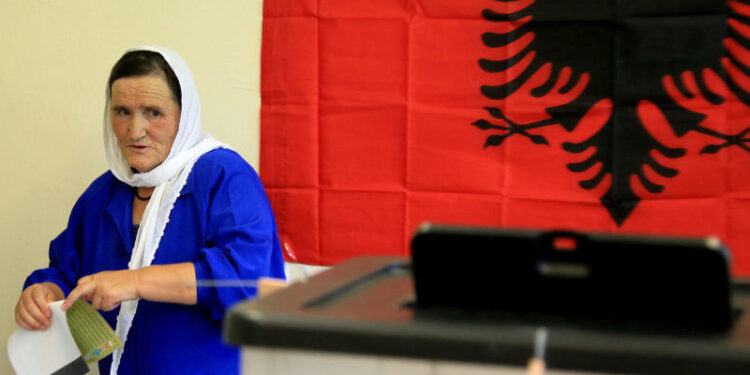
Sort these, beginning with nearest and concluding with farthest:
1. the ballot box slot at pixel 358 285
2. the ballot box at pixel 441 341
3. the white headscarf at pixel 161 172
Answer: the ballot box at pixel 441 341 < the ballot box slot at pixel 358 285 < the white headscarf at pixel 161 172

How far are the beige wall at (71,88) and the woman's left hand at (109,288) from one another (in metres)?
0.59

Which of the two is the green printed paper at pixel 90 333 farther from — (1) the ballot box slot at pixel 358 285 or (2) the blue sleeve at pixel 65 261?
(1) the ballot box slot at pixel 358 285

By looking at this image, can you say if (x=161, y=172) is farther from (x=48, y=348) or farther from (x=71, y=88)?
(x=71, y=88)

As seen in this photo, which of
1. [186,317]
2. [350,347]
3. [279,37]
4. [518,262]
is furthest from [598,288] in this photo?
[279,37]

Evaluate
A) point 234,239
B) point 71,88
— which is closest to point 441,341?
point 234,239

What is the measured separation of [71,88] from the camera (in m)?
2.30

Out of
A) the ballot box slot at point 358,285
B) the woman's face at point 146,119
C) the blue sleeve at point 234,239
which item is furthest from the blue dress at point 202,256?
the ballot box slot at point 358,285

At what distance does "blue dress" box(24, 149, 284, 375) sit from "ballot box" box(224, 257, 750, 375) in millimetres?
1015

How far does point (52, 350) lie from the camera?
5.58 ft

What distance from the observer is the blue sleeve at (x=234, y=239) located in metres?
1.68

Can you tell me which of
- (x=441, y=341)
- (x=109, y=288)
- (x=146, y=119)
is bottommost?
(x=109, y=288)

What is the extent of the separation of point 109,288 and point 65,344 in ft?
0.59

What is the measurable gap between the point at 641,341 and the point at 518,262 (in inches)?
4.3

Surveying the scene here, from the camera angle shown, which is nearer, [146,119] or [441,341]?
[441,341]
